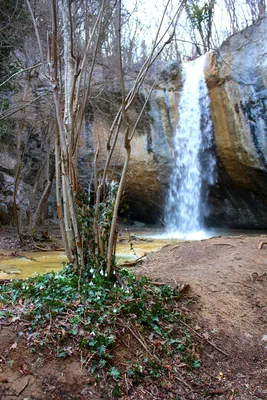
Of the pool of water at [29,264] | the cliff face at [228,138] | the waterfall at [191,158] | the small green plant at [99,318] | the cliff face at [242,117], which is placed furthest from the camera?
the waterfall at [191,158]

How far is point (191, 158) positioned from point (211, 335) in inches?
419

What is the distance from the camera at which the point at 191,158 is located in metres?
13.4

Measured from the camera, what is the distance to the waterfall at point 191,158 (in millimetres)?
12898

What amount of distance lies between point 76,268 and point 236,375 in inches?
57.5

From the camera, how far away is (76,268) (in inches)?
125

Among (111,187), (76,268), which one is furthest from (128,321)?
(111,187)

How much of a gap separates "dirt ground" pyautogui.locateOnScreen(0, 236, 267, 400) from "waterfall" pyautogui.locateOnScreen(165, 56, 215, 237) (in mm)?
7834

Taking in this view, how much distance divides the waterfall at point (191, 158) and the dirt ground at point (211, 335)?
25.7 ft

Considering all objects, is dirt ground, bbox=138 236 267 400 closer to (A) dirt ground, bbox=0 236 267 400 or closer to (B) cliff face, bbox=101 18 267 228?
(A) dirt ground, bbox=0 236 267 400

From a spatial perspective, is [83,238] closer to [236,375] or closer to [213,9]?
[236,375]

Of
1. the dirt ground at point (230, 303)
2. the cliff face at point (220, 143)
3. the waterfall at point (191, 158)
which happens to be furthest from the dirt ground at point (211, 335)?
the waterfall at point (191, 158)

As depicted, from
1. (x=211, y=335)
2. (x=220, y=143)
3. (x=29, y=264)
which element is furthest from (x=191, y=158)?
(x=211, y=335)

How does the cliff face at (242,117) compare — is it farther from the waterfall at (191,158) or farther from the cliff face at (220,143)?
the waterfall at (191,158)

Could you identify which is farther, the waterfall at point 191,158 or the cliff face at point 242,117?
the waterfall at point 191,158
